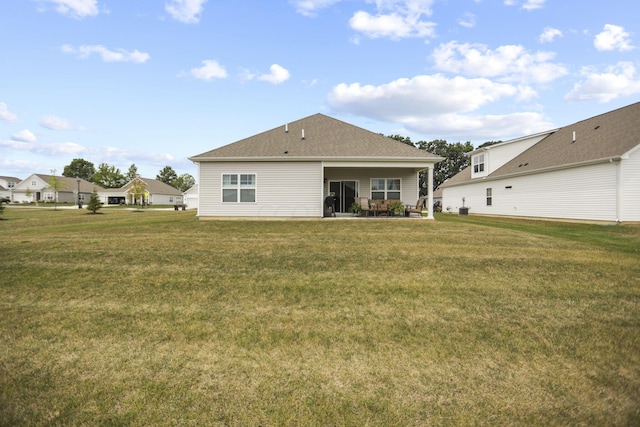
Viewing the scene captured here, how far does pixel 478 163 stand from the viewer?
28.1m

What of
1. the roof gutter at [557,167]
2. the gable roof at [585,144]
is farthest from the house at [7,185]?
the gable roof at [585,144]

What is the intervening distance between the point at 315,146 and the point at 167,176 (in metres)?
94.6

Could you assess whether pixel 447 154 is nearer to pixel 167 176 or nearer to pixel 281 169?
pixel 281 169

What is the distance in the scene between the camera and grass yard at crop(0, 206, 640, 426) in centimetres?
286

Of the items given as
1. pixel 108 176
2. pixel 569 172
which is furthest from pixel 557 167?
pixel 108 176

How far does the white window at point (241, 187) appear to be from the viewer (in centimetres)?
1597

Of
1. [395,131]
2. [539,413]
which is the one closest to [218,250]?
[539,413]

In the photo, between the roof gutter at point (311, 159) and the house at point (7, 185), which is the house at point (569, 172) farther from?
the house at point (7, 185)

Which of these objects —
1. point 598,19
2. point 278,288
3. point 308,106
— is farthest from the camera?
point 308,106

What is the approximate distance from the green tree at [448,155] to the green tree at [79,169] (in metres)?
104

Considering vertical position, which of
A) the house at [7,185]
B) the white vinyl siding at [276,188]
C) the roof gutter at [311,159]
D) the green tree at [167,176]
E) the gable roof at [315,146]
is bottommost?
the white vinyl siding at [276,188]

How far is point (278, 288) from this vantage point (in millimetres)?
6016

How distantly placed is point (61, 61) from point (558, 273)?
831 inches

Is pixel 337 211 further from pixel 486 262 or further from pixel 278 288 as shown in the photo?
pixel 278 288
